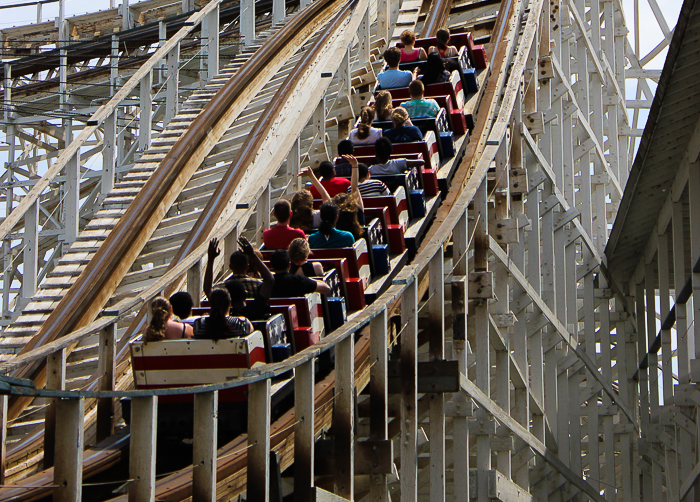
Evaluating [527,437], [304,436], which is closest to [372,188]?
[527,437]

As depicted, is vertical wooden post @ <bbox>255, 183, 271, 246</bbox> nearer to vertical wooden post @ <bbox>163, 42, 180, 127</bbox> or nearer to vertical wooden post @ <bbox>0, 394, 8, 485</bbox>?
vertical wooden post @ <bbox>0, 394, 8, 485</bbox>

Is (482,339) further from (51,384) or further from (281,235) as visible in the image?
(51,384)

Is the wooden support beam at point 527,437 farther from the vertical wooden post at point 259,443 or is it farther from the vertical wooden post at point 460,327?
the vertical wooden post at point 259,443

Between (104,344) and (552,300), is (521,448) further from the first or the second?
(104,344)

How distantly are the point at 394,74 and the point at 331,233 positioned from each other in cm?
365

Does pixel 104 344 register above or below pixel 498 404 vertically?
above

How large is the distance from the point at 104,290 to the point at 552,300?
4.55 m

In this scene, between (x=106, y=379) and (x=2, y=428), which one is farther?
(x=106, y=379)

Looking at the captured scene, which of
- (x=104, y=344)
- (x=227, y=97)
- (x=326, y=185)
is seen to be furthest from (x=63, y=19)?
(x=104, y=344)

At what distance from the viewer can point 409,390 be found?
6.32 meters

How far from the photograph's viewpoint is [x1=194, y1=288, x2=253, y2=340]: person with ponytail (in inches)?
213

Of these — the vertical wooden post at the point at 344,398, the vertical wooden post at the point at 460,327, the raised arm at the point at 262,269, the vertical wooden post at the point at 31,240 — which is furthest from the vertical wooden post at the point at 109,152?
the vertical wooden post at the point at 344,398

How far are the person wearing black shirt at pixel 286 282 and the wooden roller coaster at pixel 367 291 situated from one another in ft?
1.11

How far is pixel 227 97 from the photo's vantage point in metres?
11.9
